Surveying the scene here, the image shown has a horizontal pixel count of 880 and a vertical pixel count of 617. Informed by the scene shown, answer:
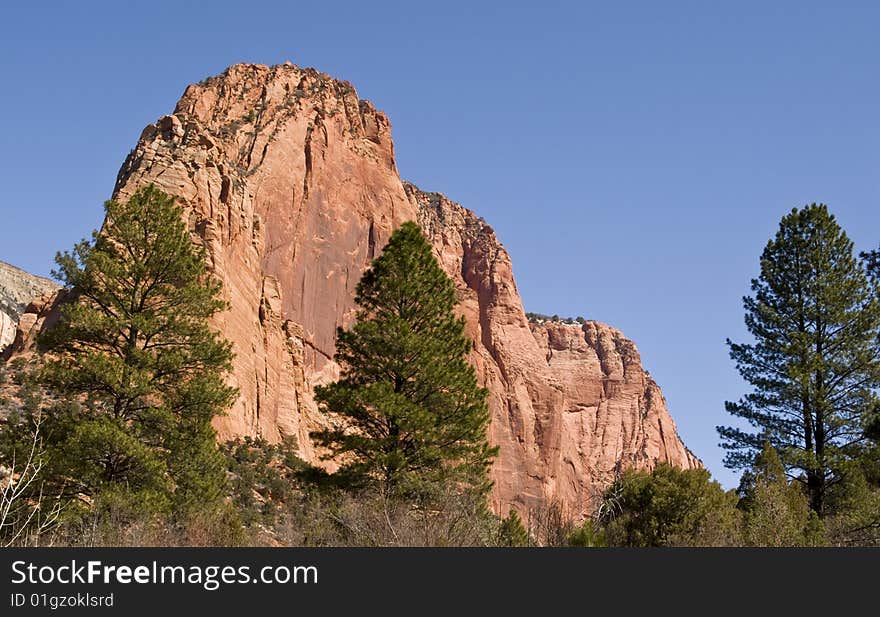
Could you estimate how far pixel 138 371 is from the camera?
22781mm

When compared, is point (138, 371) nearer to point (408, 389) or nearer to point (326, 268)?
point (408, 389)

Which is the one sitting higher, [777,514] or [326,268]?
[326,268]

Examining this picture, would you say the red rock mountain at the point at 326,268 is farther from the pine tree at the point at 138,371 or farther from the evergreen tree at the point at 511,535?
the pine tree at the point at 138,371

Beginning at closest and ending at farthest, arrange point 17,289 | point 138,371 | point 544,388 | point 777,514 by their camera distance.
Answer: point 777,514 → point 138,371 → point 544,388 → point 17,289

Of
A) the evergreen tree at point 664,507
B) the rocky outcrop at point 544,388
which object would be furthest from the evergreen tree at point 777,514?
the rocky outcrop at point 544,388

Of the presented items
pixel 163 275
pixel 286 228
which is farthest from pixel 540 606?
pixel 286 228

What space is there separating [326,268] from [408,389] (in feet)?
184

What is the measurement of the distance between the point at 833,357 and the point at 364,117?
7473 centimetres

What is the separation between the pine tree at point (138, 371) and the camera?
72.6 ft

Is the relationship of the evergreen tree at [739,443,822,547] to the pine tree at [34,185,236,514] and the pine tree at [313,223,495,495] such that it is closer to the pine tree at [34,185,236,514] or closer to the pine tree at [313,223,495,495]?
the pine tree at [313,223,495,495]

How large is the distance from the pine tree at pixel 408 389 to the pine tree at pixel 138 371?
3.73 meters

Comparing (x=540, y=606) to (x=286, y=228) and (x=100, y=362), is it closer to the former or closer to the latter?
(x=100, y=362)

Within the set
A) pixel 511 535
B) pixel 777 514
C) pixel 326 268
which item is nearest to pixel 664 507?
pixel 777 514

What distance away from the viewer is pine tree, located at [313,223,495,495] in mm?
24969
